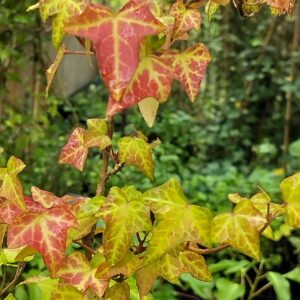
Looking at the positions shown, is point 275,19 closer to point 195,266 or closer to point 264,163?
point 264,163

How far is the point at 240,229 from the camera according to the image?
0.70 m

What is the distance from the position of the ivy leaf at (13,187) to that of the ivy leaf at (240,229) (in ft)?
0.74

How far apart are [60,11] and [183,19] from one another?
0.14 meters

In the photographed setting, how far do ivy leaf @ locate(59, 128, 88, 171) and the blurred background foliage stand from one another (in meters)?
0.73

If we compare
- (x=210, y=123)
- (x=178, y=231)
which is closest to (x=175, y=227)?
(x=178, y=231)

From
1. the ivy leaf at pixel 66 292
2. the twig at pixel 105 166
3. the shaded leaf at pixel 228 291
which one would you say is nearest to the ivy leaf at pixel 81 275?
the ivy leaf at pixel 66 292

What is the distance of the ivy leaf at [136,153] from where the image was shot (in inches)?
32.2

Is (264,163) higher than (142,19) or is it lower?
lower

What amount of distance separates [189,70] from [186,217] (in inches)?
6.5

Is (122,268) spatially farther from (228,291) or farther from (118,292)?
(228,291)

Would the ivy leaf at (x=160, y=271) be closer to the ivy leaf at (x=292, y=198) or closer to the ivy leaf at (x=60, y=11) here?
the ivy leaf at (x=292, y=198)

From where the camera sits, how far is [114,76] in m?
0.62

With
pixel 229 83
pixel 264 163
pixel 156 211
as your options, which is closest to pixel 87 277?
pixel 156 211

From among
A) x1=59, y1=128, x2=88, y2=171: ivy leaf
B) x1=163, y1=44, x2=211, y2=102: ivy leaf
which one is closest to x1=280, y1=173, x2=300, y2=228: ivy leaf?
x1=163, y1=44, x2=211, y2=102: ivy leaf
